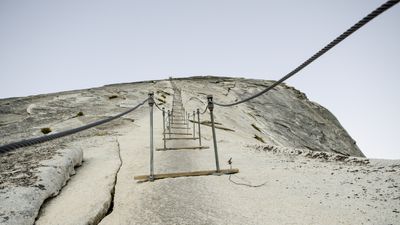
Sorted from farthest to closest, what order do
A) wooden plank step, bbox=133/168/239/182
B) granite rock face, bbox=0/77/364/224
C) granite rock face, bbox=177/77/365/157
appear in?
granite rock face, bbox=177/77/365/157
wooden plank step, bbox=133/168/239/182
granite rock face, bbox=0/77/364/224

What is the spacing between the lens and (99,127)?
9891 mm

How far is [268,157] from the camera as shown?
18.3ft

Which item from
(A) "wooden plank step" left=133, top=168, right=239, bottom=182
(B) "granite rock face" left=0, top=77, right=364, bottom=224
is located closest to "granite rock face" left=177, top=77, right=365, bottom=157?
(B) "granite rock face" left=0, top=77, right=364, bottom=224

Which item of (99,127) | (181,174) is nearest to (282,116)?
(99,127)

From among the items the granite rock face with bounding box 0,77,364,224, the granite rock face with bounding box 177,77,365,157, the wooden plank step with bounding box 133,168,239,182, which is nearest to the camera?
the granite rock face with bounding box 0,77,364,224

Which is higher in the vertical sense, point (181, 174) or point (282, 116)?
point (181, 174)

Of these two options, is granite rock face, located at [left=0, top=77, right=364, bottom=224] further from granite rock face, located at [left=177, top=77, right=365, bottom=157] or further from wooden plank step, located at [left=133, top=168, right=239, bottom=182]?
wooden plank step, located at [left=133, top=168, right=239, bottom=182]

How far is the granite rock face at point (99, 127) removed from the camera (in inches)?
131

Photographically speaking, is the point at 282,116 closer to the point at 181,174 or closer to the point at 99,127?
the point at 99,127

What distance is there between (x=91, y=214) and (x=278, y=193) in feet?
7.17

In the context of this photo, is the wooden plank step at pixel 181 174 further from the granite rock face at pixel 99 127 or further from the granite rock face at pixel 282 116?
the granite rock face at pixel 282 116

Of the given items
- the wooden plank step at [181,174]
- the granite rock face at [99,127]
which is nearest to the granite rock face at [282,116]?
the granite rock face at [99,127]

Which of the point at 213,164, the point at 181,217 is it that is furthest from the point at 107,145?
the point at 181,217

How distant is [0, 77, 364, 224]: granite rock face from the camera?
3.32m
